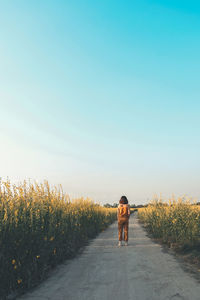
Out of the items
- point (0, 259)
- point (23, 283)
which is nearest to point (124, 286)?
point (23, 283)

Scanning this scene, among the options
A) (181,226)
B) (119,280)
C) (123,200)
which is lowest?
(119,280)

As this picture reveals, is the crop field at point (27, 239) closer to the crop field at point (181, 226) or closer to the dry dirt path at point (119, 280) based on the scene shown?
the dry dirt path at point (119, 280)

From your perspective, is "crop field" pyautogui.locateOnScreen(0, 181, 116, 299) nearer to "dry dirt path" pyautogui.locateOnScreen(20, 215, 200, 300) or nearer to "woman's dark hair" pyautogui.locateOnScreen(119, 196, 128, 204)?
"dry dirt path" pyautogui.locateOnScreen(20, 215, 200, 300)

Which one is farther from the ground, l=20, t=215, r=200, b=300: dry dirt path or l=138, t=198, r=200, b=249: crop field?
l=138, t=198, r=200, b=249: crop field

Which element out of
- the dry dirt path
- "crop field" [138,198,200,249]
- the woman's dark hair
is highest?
the woman's dark hair

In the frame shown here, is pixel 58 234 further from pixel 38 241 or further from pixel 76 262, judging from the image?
pixel 38 241

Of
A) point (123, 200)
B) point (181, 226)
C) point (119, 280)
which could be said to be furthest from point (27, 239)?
point (181, 226)

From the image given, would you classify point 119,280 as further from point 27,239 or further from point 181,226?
point 181,226

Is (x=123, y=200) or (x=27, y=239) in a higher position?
(x=123, y=200)

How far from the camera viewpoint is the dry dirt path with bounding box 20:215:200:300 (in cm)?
541

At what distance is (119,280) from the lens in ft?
20.9

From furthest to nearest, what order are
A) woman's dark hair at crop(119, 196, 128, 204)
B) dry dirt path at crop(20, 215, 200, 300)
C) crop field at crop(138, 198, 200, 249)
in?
woman's dark hair at crop(119, 196, 128, 204) < crop field at crop(138, 198, 200, 249) < dry dirt path at crop(20, 215, 200, 300)

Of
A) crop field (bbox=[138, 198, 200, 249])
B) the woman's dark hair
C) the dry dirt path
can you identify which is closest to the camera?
the dry dirt path

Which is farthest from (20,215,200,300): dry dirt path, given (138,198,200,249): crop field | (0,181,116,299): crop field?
(138,198,200,249): crop field
